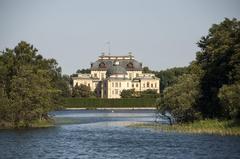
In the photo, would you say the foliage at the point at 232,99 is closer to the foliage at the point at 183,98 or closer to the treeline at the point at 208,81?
the treeline at the point at 208,81

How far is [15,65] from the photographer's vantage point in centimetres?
8231

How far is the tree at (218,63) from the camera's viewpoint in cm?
6956

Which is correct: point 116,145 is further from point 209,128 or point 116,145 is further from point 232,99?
point 209,128

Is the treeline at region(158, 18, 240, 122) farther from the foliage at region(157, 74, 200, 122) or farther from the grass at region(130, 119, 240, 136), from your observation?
the grass at region(130, 119, 240, 136)

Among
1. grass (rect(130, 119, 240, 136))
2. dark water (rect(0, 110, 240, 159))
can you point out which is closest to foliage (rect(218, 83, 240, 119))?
grass (rect(130, 119, 240, 136))

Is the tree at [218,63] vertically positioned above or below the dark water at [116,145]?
above

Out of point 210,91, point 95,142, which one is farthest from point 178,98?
point 95,142

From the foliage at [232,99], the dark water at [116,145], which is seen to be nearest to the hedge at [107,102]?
the dark water at [116,145]

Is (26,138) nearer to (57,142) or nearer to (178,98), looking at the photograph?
(57,142)

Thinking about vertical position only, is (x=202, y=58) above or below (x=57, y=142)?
above

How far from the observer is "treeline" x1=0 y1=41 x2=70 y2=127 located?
2990 inches

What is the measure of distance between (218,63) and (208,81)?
342cm

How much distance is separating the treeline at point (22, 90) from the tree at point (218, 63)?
17.8 meters

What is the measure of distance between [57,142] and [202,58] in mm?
28886
